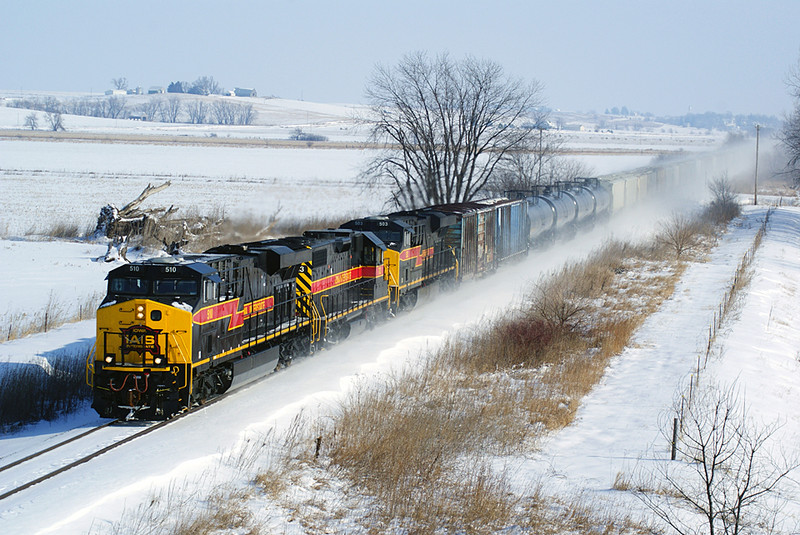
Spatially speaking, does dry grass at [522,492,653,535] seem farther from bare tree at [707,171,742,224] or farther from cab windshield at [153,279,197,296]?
bare tree at [707,171,742,224]

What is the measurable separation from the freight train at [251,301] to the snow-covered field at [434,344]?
2.18 feet

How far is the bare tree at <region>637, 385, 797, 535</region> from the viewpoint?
31.9 feet

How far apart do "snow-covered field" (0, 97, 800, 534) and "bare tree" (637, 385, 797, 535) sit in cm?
40

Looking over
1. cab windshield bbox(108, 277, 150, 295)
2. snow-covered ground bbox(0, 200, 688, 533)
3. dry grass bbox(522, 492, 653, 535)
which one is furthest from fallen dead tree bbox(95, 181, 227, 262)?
dry grass bbox(522, 492, 653, 535)

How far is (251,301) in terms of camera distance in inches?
636

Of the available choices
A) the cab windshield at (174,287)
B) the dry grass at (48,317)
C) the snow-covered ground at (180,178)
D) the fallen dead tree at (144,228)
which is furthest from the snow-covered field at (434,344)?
the snow-covered ground at (180,178)

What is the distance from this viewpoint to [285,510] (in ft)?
34.3

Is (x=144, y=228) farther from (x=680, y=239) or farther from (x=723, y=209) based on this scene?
(x=723, y=209)

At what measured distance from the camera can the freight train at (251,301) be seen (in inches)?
539

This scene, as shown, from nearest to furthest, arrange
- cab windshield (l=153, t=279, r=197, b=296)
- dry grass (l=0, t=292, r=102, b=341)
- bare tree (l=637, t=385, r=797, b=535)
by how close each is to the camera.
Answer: bare tree (l=637, t=385, r=797, b=535)
cab windshield (l=153, t=279, r=197, b=296)
dry grass (l=0, t=292, r=102, b=341)

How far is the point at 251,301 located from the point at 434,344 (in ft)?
19.1

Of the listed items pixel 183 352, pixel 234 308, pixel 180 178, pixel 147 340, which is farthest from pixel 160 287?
pixel 180 178

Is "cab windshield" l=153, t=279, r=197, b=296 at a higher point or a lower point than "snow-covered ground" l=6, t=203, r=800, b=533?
higher

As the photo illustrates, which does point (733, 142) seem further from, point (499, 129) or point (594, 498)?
point (594, 498)
